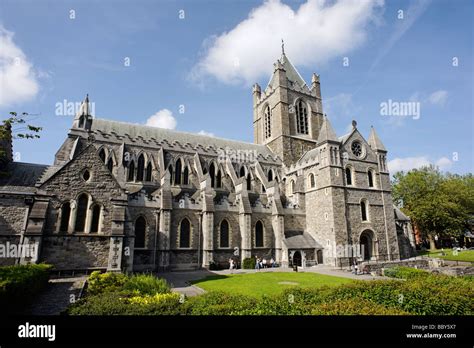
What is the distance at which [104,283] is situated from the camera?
1238 centimetres

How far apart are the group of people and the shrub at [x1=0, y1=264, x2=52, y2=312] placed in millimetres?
18751

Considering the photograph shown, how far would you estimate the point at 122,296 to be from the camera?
31.9 ft

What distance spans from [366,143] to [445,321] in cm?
3167

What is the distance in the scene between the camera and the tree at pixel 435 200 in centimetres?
4609

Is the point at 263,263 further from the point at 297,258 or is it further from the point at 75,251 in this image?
the point at 75,251

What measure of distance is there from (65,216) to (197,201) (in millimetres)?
13572

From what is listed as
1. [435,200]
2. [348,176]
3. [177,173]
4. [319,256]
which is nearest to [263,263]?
[319,256]

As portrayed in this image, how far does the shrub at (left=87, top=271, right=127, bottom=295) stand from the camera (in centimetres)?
1187

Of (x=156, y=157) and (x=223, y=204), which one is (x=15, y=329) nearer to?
(x=223, y=204)

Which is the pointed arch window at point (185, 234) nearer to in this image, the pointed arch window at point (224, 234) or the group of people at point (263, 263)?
the pointed arch window at point (224, 234)

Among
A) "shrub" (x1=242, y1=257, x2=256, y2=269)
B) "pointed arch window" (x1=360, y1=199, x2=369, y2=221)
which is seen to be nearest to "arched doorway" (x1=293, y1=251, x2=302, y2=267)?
"shrub" (x1=242, y1=257, x2=256, y2=269)

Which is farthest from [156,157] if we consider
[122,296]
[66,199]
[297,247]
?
[122,296]

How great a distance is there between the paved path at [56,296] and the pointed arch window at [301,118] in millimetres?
38118

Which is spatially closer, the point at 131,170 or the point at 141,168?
the point at 131,170
